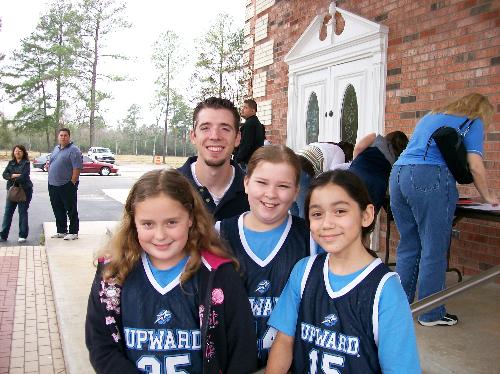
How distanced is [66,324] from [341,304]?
10.7 ft

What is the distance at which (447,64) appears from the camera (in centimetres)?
476

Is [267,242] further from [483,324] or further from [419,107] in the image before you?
[419,107]

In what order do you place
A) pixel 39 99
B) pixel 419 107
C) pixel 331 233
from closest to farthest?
pixel 331 233 → pixel 419 107 → pixel 39 99

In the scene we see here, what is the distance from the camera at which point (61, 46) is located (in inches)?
1451

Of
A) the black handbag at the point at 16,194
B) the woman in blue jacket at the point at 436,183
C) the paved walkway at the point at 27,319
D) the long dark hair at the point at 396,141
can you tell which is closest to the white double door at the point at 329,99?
the long dark hair at the point at 396,141

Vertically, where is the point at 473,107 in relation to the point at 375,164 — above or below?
above

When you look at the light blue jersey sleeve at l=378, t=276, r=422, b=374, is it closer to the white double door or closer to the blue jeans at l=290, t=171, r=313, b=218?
the blue jeans at l=290, t=171, r=313, b=218

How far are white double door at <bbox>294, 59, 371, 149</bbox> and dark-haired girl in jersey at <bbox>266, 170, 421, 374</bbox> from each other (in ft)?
14.0

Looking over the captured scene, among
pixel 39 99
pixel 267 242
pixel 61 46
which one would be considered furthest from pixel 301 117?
pixel 39 99

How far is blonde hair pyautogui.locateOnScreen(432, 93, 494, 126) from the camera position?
325 centimetres

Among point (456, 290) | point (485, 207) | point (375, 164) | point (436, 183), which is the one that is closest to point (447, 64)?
point (375, 164)

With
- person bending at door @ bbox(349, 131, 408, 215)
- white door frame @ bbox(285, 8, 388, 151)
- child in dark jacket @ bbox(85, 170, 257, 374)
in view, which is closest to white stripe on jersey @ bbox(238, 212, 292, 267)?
child in dark jacket @ bbox(85, 170, 257, 374)

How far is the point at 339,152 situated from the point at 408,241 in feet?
4.20

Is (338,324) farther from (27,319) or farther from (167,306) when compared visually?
(27,319)
